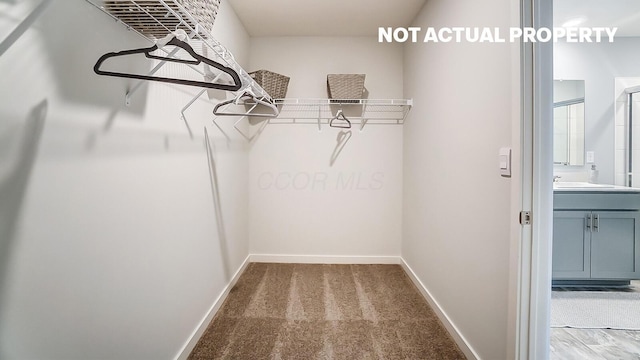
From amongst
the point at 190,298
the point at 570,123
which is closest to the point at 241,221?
the point at 190,298

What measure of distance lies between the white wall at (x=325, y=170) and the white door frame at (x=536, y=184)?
6.54 feet

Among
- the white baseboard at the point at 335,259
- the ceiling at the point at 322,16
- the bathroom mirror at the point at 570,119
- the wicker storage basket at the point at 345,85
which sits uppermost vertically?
the ceiling at the point at 322,16

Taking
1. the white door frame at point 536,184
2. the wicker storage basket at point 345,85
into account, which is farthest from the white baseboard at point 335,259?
the white door frame at point 536,184

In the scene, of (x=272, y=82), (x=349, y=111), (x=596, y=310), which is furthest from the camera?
(x=349, y=111)

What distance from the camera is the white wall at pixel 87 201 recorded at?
2.42 feet

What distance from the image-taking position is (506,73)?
4.38 feet

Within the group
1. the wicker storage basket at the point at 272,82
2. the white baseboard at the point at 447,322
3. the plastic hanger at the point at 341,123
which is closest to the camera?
the white baseboard at the point at 447,322

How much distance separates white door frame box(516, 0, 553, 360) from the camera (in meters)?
1.21

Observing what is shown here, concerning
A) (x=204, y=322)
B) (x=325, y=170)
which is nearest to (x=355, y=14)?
(x=325, y=170)

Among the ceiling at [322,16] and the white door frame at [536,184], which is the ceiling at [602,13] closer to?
the ceiling at [322,16]

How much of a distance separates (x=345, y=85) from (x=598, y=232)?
2572mm

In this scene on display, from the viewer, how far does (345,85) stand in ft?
9.44

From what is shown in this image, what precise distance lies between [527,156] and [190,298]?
74.8 inches

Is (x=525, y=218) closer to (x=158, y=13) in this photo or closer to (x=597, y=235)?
(x=158, y=13)
